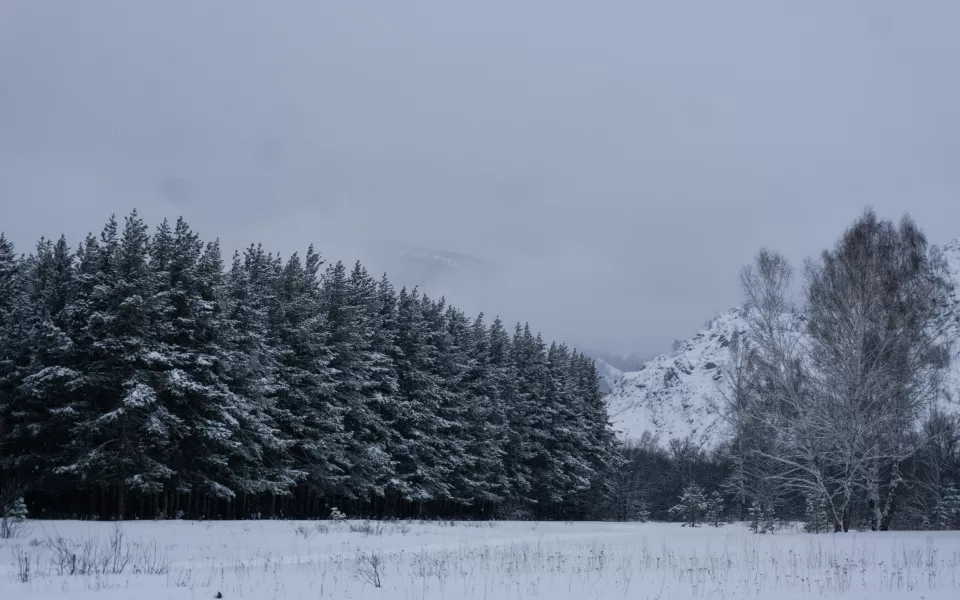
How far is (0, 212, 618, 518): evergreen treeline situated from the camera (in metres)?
26.0

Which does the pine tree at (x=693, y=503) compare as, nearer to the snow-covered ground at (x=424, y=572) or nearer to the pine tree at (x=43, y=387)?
the snow-covered ground at (x=424, y=572)

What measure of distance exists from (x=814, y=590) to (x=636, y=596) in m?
3.05

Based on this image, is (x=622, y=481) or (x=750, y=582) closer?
(x=750, y=582)

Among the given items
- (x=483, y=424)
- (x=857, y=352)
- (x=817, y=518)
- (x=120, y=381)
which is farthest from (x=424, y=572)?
(x=483, y=424)

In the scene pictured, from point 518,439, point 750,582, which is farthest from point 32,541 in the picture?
point 518,439

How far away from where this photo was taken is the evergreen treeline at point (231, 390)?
85.2 feet

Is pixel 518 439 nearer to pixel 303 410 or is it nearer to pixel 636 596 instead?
pixel 303 410

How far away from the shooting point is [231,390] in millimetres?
29594

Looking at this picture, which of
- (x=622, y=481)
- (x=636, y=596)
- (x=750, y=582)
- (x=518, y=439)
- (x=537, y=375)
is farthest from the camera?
(x=622, y=481)

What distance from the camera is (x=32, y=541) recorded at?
54.0 feet

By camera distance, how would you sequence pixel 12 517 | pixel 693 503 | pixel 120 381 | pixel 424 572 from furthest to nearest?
pixel 693 503 → pixel 120 381 → pixel 12 517 → pixel 424 572

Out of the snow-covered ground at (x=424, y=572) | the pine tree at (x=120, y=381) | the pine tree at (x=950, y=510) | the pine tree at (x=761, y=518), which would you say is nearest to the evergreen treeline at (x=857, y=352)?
the pine tree at (x=761, y=518)

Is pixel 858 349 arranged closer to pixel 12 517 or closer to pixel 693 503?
pixel 12 517

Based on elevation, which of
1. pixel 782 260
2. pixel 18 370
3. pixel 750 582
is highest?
pixel 782 260
